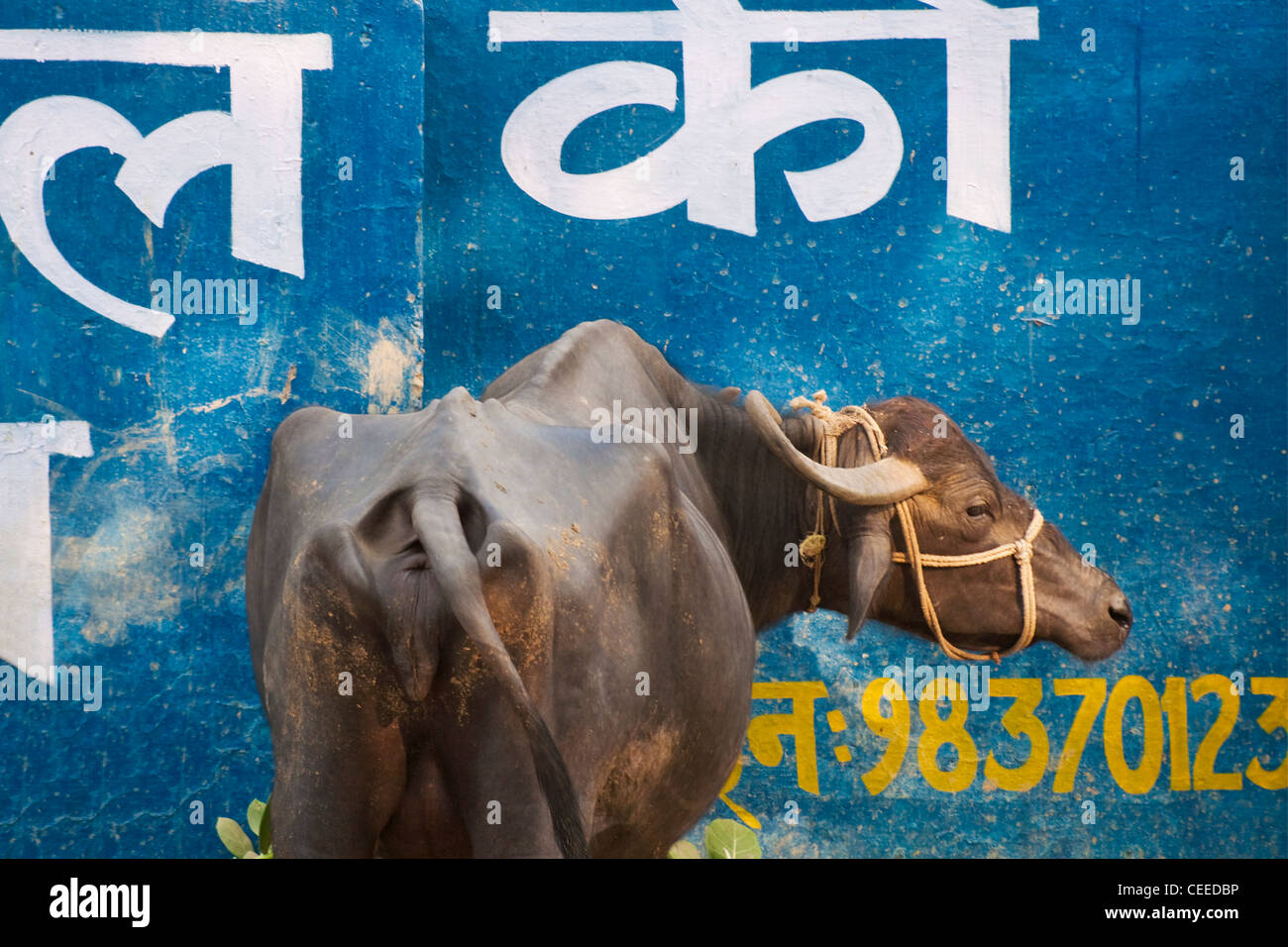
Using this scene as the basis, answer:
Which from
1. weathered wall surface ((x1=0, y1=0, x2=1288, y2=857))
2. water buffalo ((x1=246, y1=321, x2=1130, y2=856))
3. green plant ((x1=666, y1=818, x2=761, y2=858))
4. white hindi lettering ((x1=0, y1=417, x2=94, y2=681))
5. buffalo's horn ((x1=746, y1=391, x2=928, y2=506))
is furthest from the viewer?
weathered wall surface ((x1=0, y1=0, x2=1288, y2=857))

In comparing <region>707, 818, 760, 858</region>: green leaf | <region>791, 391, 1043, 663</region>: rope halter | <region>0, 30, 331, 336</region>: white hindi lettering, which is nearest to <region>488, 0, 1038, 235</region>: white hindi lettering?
<region>0, 30, 331, 336</region>: white hindi lettering

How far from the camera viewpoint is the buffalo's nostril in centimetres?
416

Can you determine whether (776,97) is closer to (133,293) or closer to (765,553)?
(765,553)

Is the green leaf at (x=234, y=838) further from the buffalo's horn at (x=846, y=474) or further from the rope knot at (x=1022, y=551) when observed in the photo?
the rope knot at (x=1022, y=551)

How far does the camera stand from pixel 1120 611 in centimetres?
417

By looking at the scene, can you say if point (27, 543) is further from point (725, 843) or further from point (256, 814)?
point (725, 843)

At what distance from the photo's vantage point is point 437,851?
271 centimetres

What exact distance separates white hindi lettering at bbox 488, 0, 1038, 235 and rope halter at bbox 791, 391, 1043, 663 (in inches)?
48.5

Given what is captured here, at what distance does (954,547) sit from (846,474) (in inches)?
17.3

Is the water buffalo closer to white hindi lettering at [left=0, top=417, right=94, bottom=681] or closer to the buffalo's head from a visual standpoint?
the buffalo's head

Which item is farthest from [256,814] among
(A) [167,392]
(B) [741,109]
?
(B) [741,109]

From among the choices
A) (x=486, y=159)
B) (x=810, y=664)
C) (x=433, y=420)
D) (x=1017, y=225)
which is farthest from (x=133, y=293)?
(x=1017, y=225)

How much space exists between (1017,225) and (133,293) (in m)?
3.18

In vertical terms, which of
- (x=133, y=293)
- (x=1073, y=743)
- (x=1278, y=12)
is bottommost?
(x=1073, y=743)
